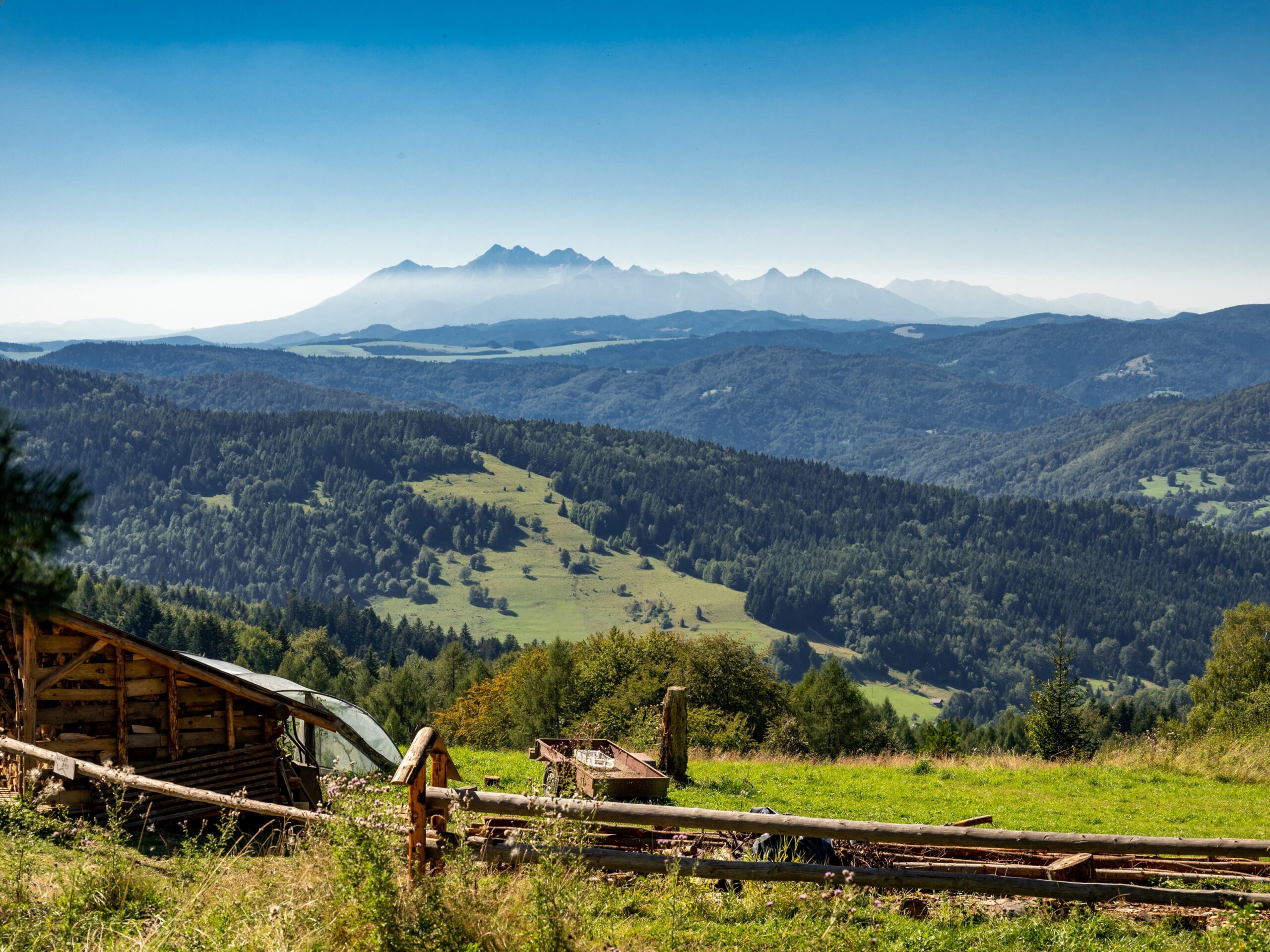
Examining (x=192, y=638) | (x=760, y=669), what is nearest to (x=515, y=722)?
(x=760, y=669)

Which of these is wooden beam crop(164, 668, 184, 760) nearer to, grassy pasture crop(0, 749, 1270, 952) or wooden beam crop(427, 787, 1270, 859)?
grassy pasture crop(0, 749, 1270, 952)

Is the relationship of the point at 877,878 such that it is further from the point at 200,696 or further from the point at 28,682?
the point at 28,682

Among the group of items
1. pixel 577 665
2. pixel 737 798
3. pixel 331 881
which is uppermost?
pixel 331 881

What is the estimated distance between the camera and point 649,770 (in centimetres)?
1731

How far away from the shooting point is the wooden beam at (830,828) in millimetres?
7715

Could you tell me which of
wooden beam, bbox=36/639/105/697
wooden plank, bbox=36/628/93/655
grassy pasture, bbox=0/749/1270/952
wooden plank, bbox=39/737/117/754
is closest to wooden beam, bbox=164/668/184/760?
wooden plank, bbox=39/737/117/754

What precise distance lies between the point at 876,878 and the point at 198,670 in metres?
10.0

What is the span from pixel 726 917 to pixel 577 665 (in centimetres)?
3817

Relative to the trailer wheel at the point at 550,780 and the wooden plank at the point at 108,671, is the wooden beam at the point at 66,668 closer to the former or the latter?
the wooden plank at the point at 108,671

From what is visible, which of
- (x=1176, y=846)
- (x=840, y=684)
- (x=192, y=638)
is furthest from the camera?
(x=192, y=638)

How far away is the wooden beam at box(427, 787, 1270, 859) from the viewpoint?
25.3ft

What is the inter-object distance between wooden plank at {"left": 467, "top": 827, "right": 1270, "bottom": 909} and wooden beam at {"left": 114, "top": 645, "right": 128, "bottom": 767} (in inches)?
314

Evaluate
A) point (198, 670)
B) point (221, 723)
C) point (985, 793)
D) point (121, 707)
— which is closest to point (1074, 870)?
point (985, 793)

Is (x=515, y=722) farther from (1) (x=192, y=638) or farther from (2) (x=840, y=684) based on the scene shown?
(1) (x=192, y=638)
